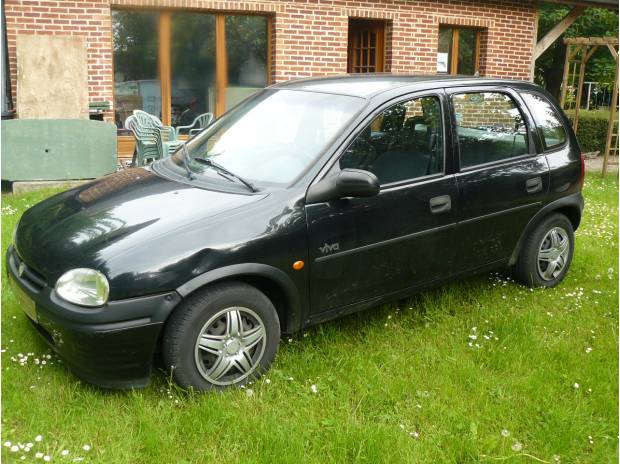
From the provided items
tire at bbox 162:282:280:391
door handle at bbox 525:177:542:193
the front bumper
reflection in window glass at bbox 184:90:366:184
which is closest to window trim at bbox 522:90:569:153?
door handle at bbox 525:177:542:193

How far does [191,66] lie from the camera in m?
11.0

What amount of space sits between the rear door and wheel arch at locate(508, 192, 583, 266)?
2.6 inches

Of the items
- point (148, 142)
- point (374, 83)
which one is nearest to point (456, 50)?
point (148, 142)

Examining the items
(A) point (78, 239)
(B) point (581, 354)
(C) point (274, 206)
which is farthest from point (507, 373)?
(A) point (78, 239)

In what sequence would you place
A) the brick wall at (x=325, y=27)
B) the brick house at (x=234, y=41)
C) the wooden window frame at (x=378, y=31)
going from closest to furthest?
the brick wall at (x=325, y=27) → the brick house at (x=234, y=41) → the wooden window frame at (x=378, y=31)

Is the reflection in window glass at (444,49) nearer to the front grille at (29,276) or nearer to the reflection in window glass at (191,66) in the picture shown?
the reflection in window glass at (191,66)

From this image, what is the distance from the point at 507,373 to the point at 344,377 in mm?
981

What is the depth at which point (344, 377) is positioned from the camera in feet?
12.3

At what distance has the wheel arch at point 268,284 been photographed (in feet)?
10.7

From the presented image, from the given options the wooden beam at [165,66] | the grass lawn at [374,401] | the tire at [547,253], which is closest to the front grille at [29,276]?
the grass lawn at [374,401]

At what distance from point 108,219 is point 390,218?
5.36ft

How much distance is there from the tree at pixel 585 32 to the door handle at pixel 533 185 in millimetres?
17831

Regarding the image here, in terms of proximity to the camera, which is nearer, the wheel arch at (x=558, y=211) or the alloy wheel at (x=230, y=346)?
the alloy wheel at (x=230, y=346)

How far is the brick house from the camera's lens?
988 cm
